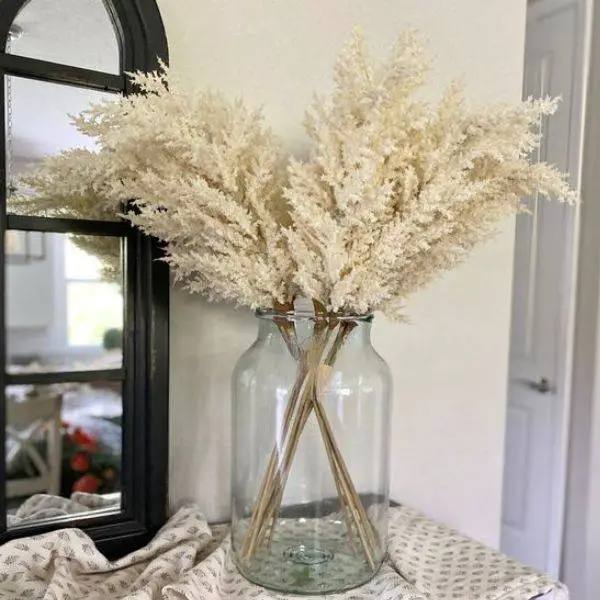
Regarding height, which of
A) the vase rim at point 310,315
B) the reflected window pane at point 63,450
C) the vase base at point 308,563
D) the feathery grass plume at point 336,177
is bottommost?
the vase base at point 308,563

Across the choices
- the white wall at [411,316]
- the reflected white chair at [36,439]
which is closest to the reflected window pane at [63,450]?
the reflected white chair at [36,439]

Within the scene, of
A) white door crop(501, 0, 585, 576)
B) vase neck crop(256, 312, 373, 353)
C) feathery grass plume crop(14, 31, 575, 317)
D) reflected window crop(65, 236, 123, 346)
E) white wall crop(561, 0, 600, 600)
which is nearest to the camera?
feathery grass plume crop(14, 31, 575, 317)

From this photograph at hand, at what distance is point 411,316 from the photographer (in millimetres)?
1111

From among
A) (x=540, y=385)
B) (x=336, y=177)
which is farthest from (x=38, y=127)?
(x=540, y=385)

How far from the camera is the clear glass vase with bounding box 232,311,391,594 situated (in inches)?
30.1

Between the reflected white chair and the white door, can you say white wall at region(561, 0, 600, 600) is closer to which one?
the white door

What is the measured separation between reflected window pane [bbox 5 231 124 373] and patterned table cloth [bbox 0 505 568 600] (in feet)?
0.75

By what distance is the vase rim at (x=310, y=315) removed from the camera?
0.73 m

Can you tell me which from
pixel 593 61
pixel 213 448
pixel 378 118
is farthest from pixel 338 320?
pixel 593 61

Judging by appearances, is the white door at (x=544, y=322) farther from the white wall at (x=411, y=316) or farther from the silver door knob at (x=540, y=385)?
the white wall at (x=411, y=316)

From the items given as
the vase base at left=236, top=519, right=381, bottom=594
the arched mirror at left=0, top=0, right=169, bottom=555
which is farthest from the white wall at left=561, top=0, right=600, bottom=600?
the arched mirror at left=0, top=0, right=169, bottom=555

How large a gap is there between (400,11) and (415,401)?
27.3 inches

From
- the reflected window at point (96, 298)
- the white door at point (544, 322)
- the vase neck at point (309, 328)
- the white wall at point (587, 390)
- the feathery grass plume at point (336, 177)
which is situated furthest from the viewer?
the white door at point (544, 322)

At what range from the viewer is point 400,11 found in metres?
1.05
